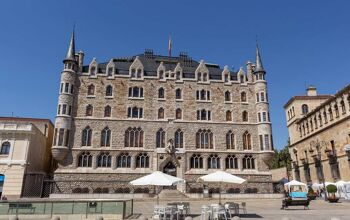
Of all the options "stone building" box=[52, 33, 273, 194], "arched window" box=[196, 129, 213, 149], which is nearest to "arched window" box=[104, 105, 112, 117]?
"stone building" box=[52, 33, 273, 194]

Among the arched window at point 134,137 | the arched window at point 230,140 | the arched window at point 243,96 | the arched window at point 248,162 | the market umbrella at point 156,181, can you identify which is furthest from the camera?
the arched window at point 243,96

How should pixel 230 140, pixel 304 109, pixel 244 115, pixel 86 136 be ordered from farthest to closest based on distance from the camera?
pixel 304 109 < pixel 244 115 < pixel 230 140 < pixel 86 136

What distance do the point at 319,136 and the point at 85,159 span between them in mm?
32142

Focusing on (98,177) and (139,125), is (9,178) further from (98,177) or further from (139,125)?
(139,125)

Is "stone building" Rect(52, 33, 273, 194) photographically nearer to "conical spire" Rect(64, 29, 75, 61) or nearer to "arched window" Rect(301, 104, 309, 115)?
"conical spire" Rect(64, 29, 75, 61)

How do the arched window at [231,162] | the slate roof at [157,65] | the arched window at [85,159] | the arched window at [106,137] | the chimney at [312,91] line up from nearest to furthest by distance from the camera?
the arched window at [85,159]
the arched window at [106,137]
the arched window at [231,162]
the slate roof at [157,65]
the chimney at [312,91]

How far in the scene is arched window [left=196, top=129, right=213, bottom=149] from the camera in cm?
3706

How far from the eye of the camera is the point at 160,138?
120 ft

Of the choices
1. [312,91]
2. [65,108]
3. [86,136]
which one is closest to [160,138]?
[86,136]

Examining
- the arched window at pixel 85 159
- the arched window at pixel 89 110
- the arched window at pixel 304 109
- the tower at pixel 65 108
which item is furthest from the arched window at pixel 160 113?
the arched window at pixel 304 109

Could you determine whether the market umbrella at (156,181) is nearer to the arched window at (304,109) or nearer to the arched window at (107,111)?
the arched window at (107,111)

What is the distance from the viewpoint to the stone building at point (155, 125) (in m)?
34.3

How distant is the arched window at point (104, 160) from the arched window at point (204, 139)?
1170 cm

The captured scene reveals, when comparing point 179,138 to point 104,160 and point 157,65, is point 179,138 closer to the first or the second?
point 104,160
